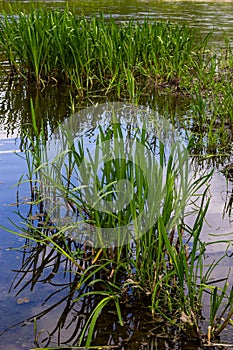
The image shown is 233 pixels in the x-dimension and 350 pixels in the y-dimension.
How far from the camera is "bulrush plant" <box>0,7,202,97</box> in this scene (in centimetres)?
677

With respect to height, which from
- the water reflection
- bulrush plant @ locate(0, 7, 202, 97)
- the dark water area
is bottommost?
the water reflection

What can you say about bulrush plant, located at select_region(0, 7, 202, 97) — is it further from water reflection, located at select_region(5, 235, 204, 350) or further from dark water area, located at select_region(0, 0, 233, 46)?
water reflection, located at select_region(5, 235, 204, 350)

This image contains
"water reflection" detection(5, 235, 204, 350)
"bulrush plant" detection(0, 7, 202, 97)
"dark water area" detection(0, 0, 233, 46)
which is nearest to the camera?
"water reflection" detection(5, 235, 204, 350)

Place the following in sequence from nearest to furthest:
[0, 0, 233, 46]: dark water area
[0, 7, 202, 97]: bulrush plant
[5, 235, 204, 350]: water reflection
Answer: [5, 235, 204, 350]: water reflection
[0, 7, 202, 97]: bulrush plant
[0, 0, 233, 46]: dark water area

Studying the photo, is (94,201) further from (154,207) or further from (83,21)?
(83,21)

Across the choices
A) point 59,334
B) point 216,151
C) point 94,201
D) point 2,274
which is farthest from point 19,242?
point 216,151

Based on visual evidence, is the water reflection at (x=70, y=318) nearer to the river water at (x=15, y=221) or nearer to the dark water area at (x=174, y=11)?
the river water at (x=15, y=221)

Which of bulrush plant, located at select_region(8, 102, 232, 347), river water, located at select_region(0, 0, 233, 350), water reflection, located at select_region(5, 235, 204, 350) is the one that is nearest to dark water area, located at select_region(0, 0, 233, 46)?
river water, located at select_region(0, 0, 233, 350)

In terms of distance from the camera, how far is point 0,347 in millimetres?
2465

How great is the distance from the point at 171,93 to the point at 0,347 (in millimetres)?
5016

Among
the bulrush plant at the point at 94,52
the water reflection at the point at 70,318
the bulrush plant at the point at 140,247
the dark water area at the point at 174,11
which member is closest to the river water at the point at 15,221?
the water reflection at the point at 70,318

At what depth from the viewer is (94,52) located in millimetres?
6961

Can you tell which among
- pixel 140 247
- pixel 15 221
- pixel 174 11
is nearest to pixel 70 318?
pixel 140 247

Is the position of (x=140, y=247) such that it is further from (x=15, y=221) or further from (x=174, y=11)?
(x=174, y=11)
